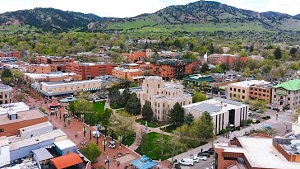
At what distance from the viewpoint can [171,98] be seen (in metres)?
60.1

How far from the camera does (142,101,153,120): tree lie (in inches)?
2319

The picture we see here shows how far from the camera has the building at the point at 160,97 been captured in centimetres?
5859

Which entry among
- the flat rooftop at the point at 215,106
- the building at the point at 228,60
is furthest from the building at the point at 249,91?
the building at the point at 228,60

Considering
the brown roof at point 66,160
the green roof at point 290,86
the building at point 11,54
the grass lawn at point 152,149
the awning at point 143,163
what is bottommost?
the grass lawn at point 152,149

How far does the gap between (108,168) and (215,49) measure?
120 metres

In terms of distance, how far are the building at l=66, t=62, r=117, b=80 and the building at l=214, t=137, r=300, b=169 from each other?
7039 centimetres

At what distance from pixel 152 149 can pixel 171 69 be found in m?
57.3

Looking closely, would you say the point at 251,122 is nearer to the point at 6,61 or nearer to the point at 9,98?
the point at 9,98

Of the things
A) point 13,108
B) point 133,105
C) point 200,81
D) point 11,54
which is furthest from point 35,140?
point 11,54

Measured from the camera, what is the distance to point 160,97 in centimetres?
6053

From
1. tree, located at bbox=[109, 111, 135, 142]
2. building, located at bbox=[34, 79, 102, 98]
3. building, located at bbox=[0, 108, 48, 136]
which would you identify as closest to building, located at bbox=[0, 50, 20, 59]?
building, located at bbox=[34, 79, 102, 98]

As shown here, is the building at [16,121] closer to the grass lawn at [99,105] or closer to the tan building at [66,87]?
the grass lawn at [99,105]

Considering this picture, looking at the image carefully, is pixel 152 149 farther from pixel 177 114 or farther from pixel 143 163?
pixel 177 114

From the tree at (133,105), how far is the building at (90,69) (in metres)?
40.8
